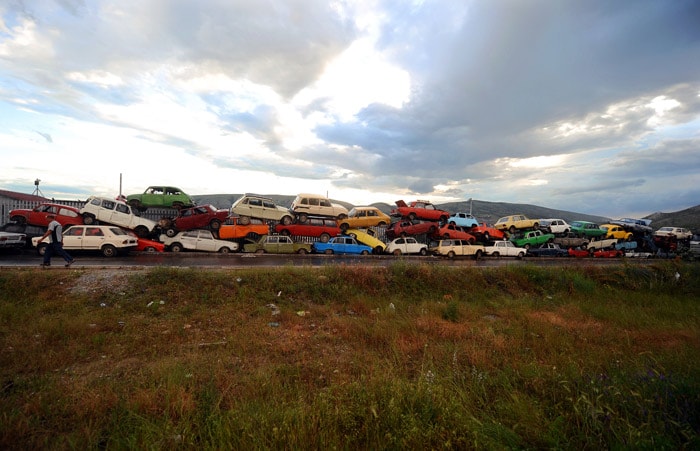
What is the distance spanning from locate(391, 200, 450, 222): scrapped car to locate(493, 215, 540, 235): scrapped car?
5440mm

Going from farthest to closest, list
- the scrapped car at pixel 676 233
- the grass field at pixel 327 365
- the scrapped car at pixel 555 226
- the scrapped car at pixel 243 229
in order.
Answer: the scrapped car at pixel 676 233
the scrapped car at pixel 555 226
the scrapped car at pixel 243 229
the grass field at pixel 327 365

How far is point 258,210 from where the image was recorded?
685 inches

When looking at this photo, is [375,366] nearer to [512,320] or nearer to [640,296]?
[512,320]

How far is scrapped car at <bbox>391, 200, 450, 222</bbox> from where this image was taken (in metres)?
20.8

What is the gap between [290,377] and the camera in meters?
4.32

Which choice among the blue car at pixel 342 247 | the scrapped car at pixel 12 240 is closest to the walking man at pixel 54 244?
the scrapped car at pixel 12 240

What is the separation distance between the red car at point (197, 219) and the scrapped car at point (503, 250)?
673 inches

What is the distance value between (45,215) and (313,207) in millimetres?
13467

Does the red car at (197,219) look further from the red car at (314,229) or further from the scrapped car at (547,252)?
the scrapped car at (547,252)

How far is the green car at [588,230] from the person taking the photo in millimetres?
23328

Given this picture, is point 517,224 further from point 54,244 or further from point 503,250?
point 54,244

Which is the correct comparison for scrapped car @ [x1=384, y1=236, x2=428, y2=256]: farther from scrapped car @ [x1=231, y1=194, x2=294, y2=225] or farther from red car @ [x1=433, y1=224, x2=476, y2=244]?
scrapped car @ [x1=231, y1=194, x2=294, y2=225]

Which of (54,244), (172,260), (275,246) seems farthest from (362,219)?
(54,244)

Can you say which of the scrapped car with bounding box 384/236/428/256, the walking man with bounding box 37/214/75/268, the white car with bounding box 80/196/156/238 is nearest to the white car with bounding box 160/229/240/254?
the white car with bounding box 80/196/156/238
